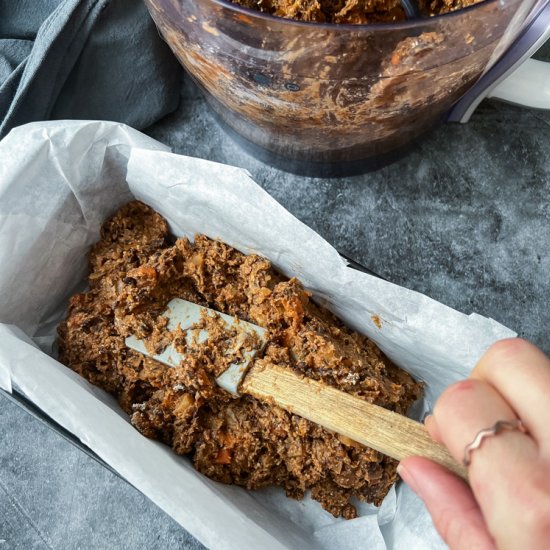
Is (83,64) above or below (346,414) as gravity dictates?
above

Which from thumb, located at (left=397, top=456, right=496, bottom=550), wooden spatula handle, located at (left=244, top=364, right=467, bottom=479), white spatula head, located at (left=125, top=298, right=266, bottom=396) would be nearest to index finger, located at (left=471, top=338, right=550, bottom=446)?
thumb, located at (left=397, top=456, right=496, bottom=550)

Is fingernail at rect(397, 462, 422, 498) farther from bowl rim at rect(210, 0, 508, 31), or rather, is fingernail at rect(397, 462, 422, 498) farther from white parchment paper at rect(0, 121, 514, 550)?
bowl rim at rect(210, 0, 508, 31)

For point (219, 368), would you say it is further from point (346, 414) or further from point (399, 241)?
point (399, 241)

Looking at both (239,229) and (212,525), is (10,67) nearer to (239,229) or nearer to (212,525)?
(239,229)

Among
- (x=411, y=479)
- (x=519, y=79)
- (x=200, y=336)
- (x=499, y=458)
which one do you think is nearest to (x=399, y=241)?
(x=519, y=79)

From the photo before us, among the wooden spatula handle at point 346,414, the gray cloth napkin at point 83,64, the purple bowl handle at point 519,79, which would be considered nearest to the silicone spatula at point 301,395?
the wooden spatula handle at point 346,414

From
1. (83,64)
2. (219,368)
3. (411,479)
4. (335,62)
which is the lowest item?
(219,368)
